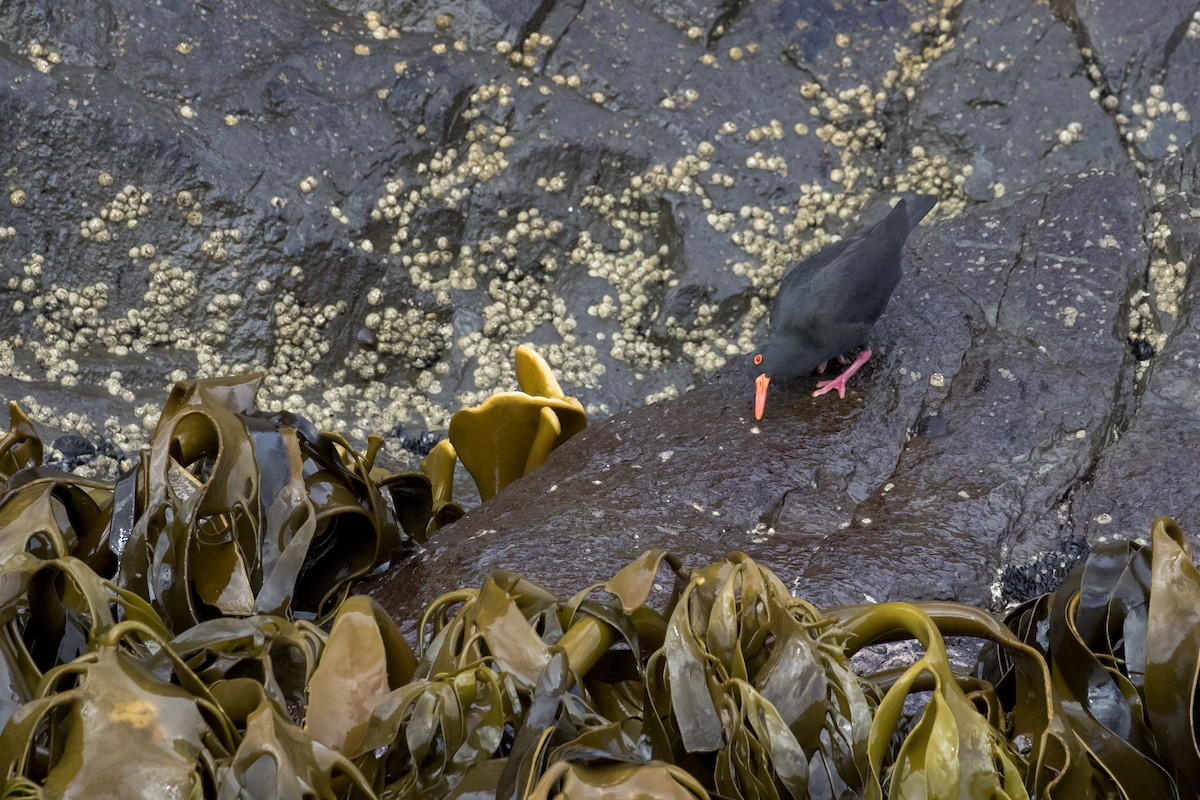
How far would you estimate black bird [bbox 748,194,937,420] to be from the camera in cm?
322

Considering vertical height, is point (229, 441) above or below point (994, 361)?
above

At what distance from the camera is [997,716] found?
1.74 metres

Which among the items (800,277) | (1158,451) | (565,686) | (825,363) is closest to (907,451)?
(825,363)

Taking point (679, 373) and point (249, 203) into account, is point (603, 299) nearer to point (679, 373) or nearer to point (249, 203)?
point (679, 373)

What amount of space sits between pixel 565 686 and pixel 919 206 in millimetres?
2644

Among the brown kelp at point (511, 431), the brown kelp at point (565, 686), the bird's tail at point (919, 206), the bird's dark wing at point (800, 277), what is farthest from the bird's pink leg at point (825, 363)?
the brown kelp at point (565, 686)

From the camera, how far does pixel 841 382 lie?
3.21 metres

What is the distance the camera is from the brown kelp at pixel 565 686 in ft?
4.76

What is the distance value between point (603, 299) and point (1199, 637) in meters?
2.75

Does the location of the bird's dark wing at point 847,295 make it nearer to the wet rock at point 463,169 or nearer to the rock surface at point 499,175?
the rock surface at point 499,175

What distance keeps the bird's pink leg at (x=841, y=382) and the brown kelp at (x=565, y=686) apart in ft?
4.13

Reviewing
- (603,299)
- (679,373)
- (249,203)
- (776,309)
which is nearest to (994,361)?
(776,309)

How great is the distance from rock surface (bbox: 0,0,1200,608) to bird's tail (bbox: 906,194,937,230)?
0.35ft

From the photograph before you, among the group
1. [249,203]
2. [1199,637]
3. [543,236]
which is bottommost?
[1199,637]
